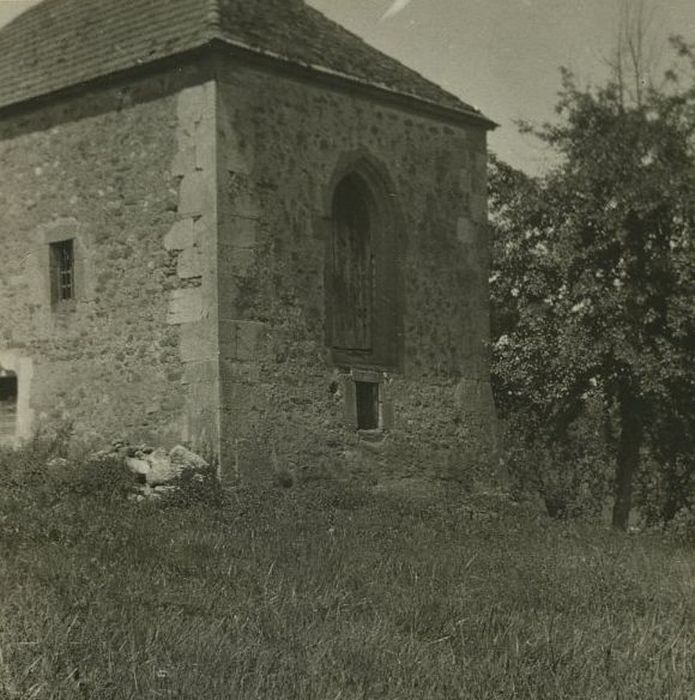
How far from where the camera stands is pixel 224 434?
600 inches

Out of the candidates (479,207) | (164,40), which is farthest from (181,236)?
(479,207)

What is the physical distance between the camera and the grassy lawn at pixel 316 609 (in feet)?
21.2

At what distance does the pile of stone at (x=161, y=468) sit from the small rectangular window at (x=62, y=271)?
9.49 feet

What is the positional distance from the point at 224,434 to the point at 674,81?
31.3ft

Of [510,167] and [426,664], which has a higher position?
[510,167]

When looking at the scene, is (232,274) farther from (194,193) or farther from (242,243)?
(194,193)

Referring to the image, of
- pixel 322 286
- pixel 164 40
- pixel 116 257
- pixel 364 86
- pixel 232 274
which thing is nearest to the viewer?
pixel 232 274

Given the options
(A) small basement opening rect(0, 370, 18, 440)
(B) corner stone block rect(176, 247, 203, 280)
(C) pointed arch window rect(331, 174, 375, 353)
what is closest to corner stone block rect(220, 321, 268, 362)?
(B) corner stone block rect(176, 247, 203, 280)

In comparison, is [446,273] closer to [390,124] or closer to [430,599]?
[390,124]

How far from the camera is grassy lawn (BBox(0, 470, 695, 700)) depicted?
6.47 metres

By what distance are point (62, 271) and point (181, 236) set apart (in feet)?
8.63

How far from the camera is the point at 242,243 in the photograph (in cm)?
1577

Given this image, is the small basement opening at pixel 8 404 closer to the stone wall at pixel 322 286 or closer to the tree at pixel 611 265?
the stone wall at pixel 322 286

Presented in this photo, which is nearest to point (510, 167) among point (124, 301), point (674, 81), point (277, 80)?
point (674, 81)
